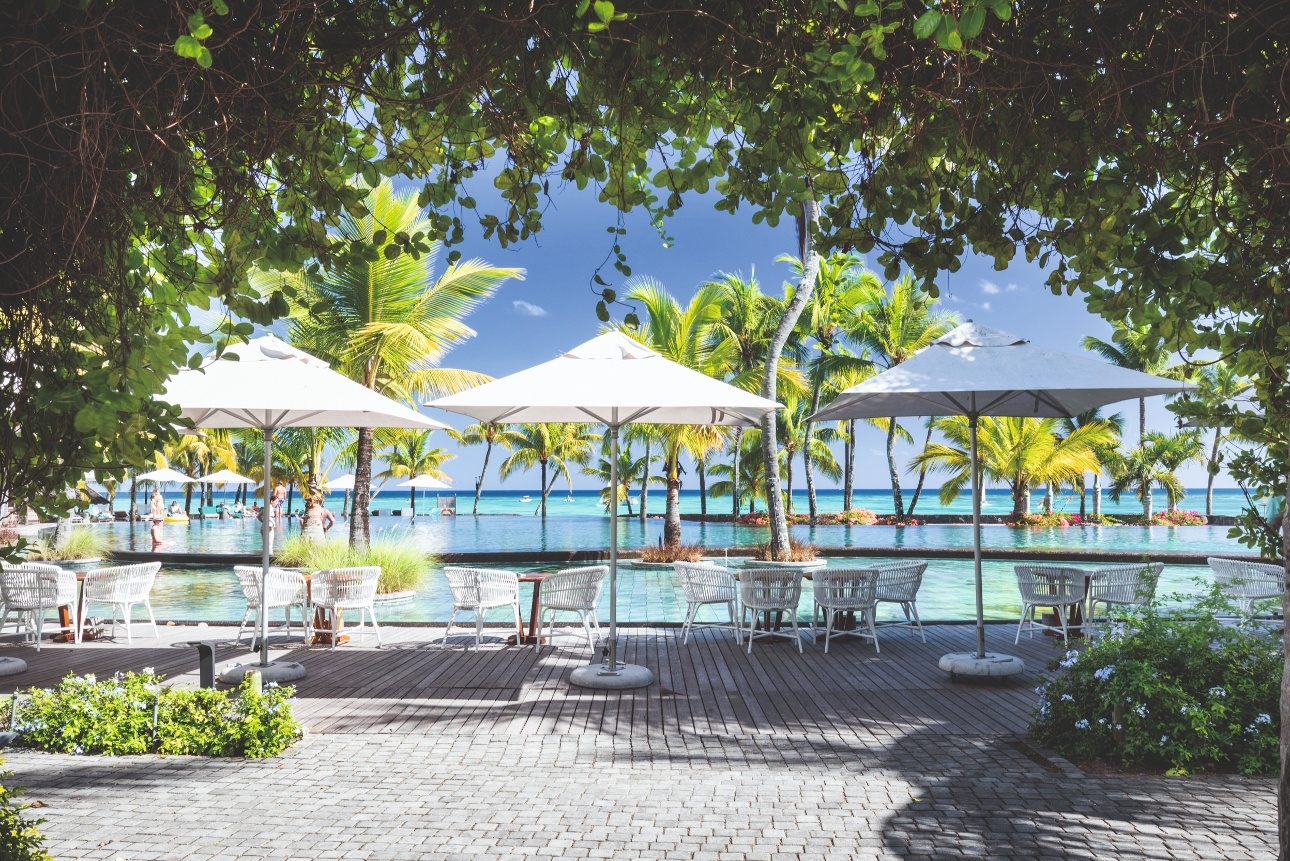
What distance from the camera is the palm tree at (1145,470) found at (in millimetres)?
35156

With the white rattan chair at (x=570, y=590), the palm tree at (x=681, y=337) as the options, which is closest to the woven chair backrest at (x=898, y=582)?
the white rattan chair at (x=570, y=590)

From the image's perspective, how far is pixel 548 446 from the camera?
1913 inches

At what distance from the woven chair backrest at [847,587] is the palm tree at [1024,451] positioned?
2372 cm

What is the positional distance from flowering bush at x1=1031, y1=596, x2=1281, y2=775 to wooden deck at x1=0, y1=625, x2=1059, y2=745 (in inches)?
20.3

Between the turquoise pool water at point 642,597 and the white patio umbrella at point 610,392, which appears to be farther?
the turquoise pool water at point 642,597

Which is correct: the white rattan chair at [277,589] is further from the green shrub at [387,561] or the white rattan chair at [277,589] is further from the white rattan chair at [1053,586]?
the white rattan chair at [1053,586]

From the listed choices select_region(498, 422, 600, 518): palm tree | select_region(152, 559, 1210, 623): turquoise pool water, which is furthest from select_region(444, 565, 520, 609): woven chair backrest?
select_region(498, 422, 600, 518): palm tree

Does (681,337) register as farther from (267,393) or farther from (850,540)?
(267,393)

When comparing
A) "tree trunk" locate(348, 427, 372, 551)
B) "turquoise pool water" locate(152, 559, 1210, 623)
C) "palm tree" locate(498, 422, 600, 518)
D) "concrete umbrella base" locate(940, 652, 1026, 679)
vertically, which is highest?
"palm tree" locate(498, 422, 600, 518)

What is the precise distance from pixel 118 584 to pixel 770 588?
639cm

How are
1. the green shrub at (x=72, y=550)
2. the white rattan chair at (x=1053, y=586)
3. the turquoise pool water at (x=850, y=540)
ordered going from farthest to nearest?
the turquoise pool water at (x=850, y=540)
the green shrub at (x=72, y=550)
the white rattan chair at (x=1053, y=586)

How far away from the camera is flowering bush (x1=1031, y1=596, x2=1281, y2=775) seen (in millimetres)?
4633

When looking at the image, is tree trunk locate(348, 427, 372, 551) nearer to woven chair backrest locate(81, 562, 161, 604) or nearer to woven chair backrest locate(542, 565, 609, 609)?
woven chair backrest locate(81, 562, 161, 604)

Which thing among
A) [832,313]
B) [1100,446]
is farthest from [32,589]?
[1100,446]
